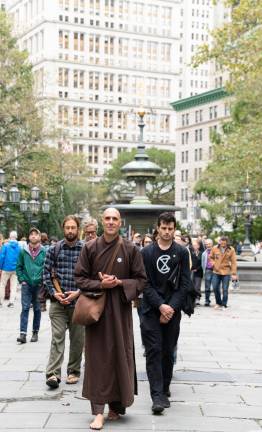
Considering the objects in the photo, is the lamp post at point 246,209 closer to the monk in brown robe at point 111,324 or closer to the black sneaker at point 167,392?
the black sneaker at point 167,392

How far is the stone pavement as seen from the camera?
7207mm

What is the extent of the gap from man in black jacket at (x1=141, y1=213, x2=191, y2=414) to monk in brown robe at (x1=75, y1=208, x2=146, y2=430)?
43 cm

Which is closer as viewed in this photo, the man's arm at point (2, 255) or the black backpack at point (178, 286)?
the black backpack at point (178, 286)

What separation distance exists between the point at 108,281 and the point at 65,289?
2.03 metres

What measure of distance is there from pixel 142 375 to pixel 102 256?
2.85 meters

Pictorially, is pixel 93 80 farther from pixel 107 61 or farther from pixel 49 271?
pixel 49 271

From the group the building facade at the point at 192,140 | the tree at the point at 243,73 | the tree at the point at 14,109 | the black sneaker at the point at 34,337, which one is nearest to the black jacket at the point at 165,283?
→ the black sneaker at the point at 34,337

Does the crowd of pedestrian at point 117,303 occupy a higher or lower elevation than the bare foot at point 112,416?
higher

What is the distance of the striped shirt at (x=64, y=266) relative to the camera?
917cm

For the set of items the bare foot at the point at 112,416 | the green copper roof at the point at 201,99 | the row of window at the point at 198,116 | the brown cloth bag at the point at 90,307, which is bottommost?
the bare foot at the point at 112,416

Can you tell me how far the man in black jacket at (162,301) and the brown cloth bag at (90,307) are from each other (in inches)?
28.5

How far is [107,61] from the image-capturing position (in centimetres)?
13888

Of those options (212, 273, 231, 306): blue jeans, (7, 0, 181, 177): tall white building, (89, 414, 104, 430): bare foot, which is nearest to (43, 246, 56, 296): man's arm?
(89, 414, 104, 430): bare foot

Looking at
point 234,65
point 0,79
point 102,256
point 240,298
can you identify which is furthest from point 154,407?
point 0,79
